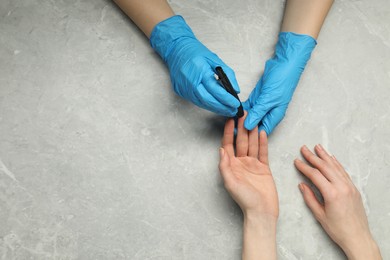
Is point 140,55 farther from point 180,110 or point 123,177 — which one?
point 123,177

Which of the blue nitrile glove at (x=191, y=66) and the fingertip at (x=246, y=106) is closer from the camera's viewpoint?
the blue nitrile glove at (x=191, y=66)

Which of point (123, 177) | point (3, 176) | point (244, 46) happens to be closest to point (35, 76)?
point (3, 176)

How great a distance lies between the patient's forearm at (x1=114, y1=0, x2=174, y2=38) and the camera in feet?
4.35

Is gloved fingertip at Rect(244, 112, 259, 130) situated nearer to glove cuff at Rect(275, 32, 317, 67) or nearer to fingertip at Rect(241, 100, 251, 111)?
fingertip at Rect(241, 100, 251, 111)

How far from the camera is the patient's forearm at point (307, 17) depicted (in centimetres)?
135

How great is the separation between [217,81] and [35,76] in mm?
565

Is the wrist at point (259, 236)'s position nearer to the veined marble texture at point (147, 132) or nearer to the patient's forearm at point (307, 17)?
the veined marble texture at point (147, 132)

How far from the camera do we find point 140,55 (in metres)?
1.39

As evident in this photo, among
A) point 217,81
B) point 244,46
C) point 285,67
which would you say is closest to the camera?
point 217,81

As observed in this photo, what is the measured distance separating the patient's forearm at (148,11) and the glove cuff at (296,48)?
14.1 inches

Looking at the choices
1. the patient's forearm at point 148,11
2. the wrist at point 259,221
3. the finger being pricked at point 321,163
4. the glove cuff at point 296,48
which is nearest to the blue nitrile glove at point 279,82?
the glove cuff at point 296,48

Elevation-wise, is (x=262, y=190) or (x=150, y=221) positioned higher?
(x=262, y=190)

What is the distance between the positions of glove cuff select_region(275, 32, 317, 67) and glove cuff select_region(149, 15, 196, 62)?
281 mm

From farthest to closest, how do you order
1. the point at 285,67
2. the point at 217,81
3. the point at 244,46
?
the point at 244,46, the point at 285,67, the point at 217,81
